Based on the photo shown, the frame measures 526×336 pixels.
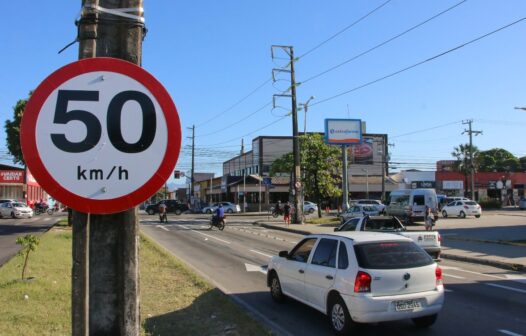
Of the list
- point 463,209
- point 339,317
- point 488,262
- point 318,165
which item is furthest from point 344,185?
point 339,317

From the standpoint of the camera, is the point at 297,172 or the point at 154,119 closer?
the point at 154,119

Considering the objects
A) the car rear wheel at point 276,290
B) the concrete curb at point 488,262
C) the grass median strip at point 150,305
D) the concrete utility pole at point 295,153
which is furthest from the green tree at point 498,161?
the grass median strip at point 150,305

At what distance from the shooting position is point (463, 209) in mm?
46125

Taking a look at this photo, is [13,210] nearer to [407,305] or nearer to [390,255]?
[390,255]

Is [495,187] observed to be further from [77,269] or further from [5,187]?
[77,269]

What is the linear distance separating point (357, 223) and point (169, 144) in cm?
1396

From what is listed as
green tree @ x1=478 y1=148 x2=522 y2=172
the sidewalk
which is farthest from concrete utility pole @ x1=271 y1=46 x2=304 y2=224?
green tree @ x1=478 y1=148 x2=522 y2=172

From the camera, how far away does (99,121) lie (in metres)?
2.41

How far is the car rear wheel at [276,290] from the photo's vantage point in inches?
405

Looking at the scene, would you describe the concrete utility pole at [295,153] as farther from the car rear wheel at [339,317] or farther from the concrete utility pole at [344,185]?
the car rear wheel at [339,317]

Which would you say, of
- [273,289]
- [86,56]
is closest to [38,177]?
[86,56]

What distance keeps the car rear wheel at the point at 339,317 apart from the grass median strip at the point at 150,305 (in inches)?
48.5

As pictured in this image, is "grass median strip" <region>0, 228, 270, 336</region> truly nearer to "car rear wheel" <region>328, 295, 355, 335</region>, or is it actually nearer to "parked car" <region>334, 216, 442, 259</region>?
"car rear wheel" <region>328, 295, 355, 335</region>

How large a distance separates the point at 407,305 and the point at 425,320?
32.3 inches
